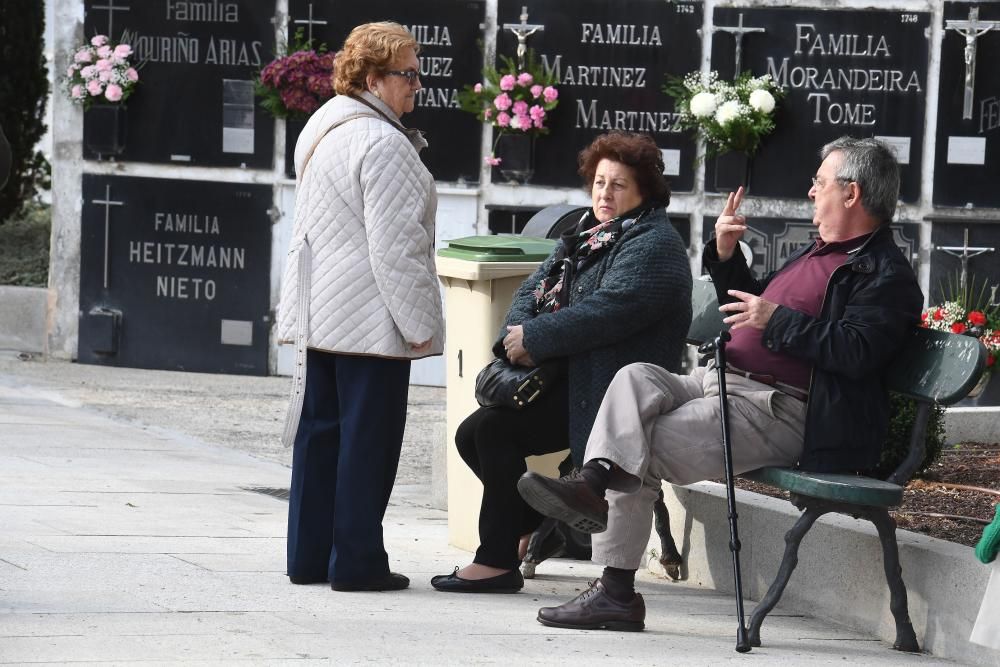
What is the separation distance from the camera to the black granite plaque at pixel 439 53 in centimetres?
1033

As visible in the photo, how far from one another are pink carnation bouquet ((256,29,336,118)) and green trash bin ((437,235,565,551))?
4.54m

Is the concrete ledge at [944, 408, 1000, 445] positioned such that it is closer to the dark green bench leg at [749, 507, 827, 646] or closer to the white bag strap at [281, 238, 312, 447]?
the dark green bench leg at [749, 507, 827, 646]

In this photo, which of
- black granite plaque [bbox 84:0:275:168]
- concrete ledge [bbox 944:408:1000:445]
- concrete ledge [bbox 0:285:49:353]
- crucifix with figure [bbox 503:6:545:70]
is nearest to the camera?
concrete ledge [bbox 944:408:1000:445]

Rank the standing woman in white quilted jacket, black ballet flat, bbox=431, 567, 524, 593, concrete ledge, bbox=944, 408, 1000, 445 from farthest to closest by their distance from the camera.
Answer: concrete ledge, bbox=944, 408, 1000, 445 < black ballet flat, bbox=431, 567, 524, 593 < the standing woman in white quilted jacket

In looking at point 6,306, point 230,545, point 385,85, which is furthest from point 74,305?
point 385,85

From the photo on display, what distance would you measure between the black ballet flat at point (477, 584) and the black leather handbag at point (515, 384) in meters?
0.53

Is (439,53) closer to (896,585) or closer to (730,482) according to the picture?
(730,482)

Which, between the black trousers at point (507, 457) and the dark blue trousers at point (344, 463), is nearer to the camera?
the dark blue trousers at point (344, 463)

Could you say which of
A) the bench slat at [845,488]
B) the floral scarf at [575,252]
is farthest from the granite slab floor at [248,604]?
the floral scarf at [575,252]

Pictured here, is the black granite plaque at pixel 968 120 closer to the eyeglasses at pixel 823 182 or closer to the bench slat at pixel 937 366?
the eyeglasses at pixel 823 182

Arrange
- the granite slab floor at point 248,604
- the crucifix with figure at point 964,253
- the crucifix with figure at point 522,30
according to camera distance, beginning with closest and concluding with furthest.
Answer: the granite slab floor at point 248,604 → the crucifix with figure at point 964,253 → the crucifix with figure at point 522,30

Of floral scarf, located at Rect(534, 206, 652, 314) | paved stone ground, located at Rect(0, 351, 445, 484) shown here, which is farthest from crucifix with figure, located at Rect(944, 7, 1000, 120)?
floral scarf, located at Rect(534, 206, 652, 314)

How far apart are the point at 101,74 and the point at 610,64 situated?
3.27 metres

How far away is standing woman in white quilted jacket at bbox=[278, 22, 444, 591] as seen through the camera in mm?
4684
